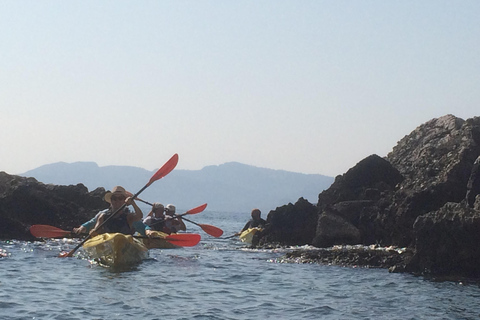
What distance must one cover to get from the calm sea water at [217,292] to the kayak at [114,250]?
0.39 meters

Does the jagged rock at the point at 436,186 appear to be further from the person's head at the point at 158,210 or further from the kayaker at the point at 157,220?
the person's head at the point at 158,210

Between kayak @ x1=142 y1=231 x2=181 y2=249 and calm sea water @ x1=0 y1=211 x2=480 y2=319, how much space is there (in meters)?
3.16

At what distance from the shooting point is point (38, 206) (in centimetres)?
2367

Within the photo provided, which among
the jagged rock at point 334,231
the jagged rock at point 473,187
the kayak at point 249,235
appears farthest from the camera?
the kayak at point 249,235

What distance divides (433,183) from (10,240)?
13062 mm

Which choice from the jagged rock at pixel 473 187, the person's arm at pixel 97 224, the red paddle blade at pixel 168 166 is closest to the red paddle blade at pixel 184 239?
the red paddle blade at pixel 168 166

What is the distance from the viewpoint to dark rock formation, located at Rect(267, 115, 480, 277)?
13414 mm

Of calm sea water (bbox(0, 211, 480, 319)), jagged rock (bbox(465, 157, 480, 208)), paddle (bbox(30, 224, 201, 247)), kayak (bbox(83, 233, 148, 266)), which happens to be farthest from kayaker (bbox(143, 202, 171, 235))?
jagged rock (bbox(465, 157, 480, 208))

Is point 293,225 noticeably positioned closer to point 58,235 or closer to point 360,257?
point 360,257

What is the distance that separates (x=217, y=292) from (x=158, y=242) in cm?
867

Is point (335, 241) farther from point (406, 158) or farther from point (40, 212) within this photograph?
point (40, 212)

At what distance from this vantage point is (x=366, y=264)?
51.9ft

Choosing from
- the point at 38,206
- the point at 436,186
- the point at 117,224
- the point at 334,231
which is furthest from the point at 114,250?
the point at 38,206

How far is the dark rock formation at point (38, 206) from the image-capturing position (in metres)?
21.9
